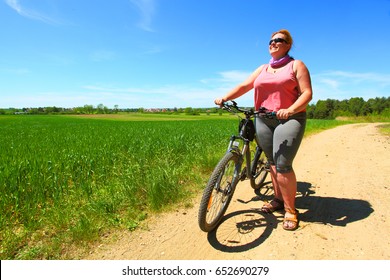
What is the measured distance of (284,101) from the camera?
2982 mm

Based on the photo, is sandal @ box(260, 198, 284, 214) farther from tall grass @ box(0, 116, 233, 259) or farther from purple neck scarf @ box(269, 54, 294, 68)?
purple neck scarf @ box(269, 54, 294, 68)

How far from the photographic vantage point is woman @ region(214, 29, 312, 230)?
9.19 feet

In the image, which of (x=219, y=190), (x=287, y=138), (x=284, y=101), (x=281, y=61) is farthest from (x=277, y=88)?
(x=219, y=190)

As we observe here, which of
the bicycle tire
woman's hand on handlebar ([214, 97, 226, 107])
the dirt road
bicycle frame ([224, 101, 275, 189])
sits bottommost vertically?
the dirt road

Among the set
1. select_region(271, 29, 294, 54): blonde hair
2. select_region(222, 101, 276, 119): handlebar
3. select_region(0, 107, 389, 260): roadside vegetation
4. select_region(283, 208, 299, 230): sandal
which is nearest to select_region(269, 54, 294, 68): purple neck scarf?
select_region(271, 29, 294, 54): blonde hair

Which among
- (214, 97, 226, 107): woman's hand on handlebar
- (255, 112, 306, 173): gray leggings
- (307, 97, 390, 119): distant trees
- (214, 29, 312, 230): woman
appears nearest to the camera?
(214, 29, 312, 230): woman

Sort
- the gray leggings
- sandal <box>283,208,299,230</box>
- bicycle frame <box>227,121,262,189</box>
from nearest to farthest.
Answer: the gray leggings
sandal <box>283,208,299,230</box>
bicycle frame <box>227,121,262,189</box>

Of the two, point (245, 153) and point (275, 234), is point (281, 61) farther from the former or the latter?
point (275, 234)

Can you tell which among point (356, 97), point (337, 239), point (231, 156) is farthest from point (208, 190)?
point (356, 97)

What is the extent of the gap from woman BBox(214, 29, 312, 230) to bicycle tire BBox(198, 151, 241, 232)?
57 centimetres

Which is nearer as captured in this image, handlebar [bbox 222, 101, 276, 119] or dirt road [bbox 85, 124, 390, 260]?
dirt road [bbox 85, 124, 390, 260]

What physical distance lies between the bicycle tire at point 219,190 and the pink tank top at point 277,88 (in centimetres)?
82

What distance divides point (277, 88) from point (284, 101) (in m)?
0.18

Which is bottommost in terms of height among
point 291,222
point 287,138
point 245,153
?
point 291,222
